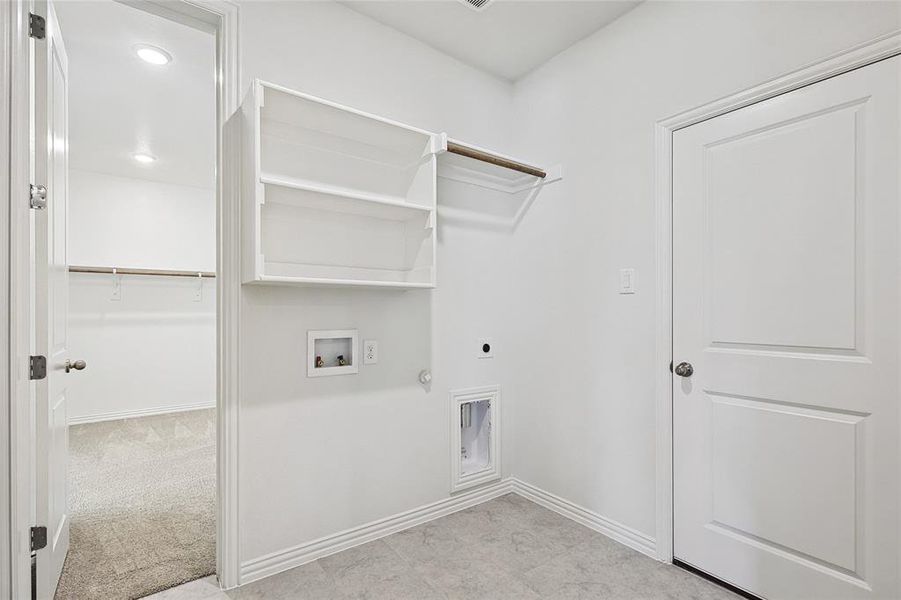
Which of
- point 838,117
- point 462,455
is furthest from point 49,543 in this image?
point 838,117

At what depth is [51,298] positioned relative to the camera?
170 cm

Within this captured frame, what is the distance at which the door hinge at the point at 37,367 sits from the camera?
54.2 inches

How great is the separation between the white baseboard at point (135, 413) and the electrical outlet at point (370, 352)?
3.98 metres

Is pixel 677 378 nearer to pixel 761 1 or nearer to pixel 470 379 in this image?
pixel 470 379

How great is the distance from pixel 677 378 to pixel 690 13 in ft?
5.30

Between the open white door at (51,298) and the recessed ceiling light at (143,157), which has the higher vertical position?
the recessed ceiling light at (143,157)

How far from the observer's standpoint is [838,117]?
62.2 inches

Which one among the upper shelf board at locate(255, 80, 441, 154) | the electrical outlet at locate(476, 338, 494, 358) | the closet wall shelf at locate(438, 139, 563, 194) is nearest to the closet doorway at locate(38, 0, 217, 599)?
the upper shelf board at locate(255, 80, 441, 154)

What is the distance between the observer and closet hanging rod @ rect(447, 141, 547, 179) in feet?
7.50

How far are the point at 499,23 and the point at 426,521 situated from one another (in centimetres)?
267

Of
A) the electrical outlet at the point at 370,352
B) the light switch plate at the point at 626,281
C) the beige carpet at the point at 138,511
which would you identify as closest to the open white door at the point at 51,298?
the beige carpet at the point at 138,511

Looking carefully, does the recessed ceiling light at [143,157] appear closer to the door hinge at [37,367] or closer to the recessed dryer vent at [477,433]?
the door hinge at [37,367]

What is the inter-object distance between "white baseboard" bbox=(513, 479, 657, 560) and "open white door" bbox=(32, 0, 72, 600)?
222 cm

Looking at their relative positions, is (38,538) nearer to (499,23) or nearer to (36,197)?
(36,197)
